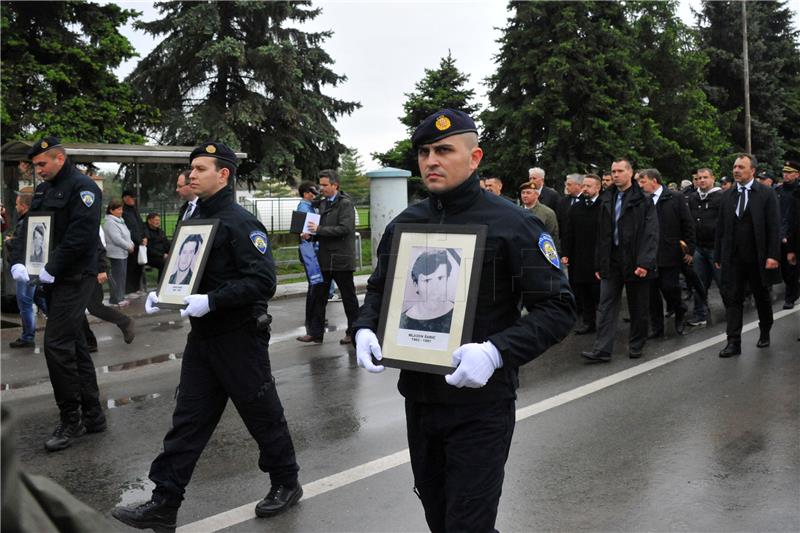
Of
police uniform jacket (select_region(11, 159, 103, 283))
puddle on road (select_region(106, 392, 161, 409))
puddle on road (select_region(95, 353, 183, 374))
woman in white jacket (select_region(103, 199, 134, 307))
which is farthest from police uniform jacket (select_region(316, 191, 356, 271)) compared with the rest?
woman in white jacket (select_region(103, 199, 134, 307))

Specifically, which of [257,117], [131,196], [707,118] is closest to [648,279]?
[131,196]

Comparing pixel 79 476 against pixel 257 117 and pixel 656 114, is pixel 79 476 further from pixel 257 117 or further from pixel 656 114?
pixel 656 114

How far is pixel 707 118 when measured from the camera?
39.8m

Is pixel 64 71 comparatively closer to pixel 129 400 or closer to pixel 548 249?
pixel 129 400

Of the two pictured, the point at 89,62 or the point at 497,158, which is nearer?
the point at 89,62

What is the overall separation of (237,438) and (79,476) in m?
1.17

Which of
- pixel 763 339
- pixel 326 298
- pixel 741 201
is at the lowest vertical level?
pixel 763 339

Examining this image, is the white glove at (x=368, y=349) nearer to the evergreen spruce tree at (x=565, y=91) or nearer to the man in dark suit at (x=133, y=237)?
the man in dark suit at (x=133, y=237)

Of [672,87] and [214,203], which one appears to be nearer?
[214,203]

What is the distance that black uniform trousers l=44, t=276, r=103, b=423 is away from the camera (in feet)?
19.6

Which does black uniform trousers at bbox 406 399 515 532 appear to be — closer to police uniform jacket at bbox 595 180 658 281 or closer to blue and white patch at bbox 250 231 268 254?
blue and white patch at bbox 250 231 268 254

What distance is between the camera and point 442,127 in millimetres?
3166

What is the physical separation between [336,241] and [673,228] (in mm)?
4300

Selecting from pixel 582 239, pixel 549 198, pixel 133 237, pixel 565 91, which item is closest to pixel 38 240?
pixel 582 239
